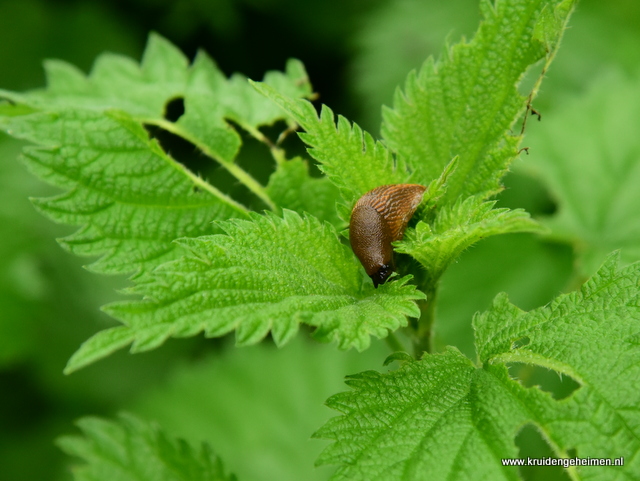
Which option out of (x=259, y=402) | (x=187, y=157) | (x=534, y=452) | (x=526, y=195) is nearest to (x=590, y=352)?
(x=534, y=452)

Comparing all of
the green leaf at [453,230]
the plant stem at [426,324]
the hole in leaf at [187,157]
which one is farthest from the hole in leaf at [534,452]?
the hole in leaf at [187,157]

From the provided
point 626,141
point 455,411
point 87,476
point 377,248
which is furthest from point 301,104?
point 626,141

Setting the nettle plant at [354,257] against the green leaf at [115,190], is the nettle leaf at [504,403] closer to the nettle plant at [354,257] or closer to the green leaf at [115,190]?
the nettle plant at [354,257]

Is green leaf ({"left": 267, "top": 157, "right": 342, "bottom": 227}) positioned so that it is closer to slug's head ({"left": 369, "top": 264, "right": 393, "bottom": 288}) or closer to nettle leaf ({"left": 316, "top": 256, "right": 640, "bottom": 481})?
slug's head ({"left": 369, "top": 264, "right": 393, "bottom": 288})

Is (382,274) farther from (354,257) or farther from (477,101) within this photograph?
(477,101)

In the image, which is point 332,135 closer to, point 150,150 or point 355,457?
point 150,150

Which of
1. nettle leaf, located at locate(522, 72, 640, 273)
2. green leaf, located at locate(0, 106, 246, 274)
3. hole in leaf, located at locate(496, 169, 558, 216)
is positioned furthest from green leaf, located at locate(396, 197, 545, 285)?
hole in leaf, located at locate(496, 169, 558, 216)

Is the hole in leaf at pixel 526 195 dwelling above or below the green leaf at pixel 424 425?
above
